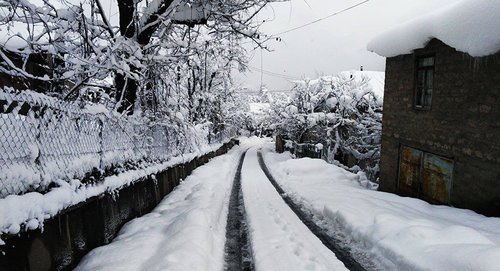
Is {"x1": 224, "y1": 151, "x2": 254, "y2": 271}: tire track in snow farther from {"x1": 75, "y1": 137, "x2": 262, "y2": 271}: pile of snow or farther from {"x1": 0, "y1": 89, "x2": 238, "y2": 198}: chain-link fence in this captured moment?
{"x1": 0, "y1": 89, "x2": 238, "y2": 198}: chain-link fence

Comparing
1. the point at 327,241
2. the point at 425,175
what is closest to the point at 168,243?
the point at 327,241

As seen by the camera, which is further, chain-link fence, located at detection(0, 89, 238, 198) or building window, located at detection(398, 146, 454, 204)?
building window, located at detection(398, 146, 454, 204)

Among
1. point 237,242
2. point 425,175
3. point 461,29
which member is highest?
point 461,29

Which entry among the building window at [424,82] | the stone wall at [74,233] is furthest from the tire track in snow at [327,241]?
the building window at [424,82]

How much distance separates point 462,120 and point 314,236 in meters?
5.05

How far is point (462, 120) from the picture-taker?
8.17 metres

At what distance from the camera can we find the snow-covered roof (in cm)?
696

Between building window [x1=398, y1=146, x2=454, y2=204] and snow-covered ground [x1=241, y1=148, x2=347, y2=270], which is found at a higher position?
building window [x1=398, y1=146, x2=454, y2=204]

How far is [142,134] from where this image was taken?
344 inches

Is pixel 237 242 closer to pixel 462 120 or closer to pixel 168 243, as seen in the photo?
pixel 168 243

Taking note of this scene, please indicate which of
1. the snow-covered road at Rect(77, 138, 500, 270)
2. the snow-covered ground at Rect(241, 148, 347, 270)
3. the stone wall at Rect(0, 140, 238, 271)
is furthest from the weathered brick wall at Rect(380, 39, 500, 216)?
the stone wall at Rect(0, 140, 238, 271)

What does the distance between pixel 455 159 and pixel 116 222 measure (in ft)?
28.5

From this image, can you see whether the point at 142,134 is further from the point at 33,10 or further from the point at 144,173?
the point at 33,10

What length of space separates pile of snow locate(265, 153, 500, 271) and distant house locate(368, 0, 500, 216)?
1.06 m
